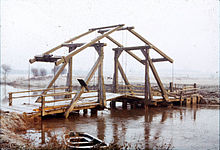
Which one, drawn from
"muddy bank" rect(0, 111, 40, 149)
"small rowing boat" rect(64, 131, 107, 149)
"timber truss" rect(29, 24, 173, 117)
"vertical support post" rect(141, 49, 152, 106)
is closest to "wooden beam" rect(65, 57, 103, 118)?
"timber truss" rect(29, 24, 173, 117)

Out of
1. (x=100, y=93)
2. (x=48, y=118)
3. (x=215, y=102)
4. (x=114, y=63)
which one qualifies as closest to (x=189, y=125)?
(x=100, y=93)

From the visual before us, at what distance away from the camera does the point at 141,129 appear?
1092 cm

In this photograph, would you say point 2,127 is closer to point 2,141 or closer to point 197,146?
point 2,141

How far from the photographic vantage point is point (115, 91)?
18.0 metres

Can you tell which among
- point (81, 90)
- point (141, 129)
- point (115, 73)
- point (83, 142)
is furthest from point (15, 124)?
point (115, 73)

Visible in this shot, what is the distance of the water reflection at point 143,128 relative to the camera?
9.04 metres

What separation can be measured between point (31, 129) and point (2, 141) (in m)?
2.75

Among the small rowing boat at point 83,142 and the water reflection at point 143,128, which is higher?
the small rowing boat at point 83,142

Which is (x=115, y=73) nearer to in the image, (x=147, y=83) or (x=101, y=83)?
(x=147, y=83)

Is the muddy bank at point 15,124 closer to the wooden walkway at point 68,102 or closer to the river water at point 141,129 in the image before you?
the river water at point 141,129

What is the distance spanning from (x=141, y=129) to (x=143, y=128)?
265 millimetres

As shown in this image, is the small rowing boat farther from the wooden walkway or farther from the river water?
the wooden walkway

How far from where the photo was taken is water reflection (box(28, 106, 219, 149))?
9042mm

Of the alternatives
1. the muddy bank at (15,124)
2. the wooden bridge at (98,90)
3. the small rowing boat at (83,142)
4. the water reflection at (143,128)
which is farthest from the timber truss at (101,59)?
the small rowing boat at (83,142)
